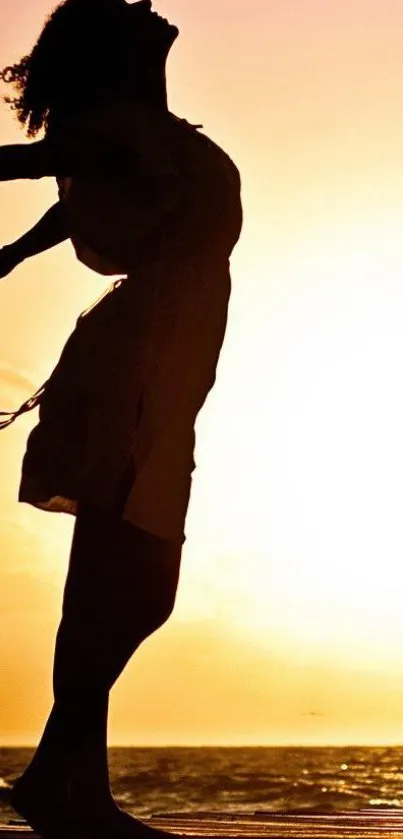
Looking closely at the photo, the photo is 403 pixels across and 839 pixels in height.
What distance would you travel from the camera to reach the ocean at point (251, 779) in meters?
32.0

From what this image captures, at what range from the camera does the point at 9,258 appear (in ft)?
7.73

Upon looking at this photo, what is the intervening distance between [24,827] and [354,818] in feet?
2.84

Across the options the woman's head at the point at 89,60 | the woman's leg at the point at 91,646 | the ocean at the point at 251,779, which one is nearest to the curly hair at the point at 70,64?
the woman's head at the point at 89,60

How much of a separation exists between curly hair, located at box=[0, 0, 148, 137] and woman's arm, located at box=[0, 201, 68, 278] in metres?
0.20

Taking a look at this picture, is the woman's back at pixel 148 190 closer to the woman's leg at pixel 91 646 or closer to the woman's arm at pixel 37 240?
the woman's arm at pixel 37 240

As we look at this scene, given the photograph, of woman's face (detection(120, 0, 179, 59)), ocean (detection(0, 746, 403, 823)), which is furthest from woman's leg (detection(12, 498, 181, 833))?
ocean (detection(0, 746, 403, 823))

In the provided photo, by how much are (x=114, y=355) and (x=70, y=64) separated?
0.61 m

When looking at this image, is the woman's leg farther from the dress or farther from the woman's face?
the woman's face

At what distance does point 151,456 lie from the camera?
2.12 metres

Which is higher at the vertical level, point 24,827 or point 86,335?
point 86,335

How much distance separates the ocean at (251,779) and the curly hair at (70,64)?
16.7 meters

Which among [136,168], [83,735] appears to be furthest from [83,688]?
[136,168]

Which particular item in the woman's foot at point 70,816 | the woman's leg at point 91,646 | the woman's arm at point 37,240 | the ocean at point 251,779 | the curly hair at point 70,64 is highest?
the ocean at point 251,779

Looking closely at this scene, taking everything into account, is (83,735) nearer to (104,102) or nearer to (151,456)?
(151,456)
